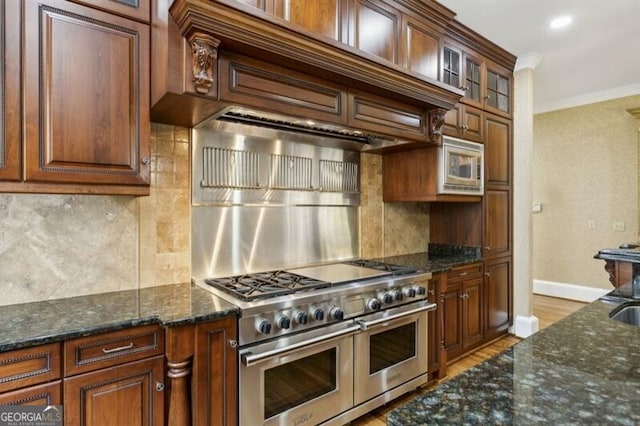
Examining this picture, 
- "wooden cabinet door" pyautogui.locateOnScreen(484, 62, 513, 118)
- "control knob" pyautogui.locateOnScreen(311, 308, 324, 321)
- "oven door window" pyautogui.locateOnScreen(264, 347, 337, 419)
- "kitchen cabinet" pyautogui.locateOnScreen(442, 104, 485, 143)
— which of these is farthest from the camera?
"wooden cabinet door" pyautogui.locateOnScreen(484, 62, 513, 118)

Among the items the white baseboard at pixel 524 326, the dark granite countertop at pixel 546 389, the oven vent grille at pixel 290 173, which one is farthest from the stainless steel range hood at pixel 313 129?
the white baseboard at pixel 524 326

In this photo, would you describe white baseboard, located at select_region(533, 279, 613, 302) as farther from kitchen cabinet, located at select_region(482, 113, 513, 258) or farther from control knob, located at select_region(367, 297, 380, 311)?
control knob, located at select_region(367, 297, 380, 311)

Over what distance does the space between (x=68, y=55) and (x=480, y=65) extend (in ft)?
10.8

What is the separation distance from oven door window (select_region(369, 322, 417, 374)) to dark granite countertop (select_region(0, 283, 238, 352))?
104 centimetres

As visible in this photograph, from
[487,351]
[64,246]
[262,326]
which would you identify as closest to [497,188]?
[487,351]

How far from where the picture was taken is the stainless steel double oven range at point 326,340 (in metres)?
1.71

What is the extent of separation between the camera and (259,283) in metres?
2.03

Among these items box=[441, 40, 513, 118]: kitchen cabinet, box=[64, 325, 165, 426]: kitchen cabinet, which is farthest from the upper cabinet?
box=[64, 325, 165, 426]: kitchen cabinet

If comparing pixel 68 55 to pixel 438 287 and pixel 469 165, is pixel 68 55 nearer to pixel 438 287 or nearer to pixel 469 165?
pixel 438 287

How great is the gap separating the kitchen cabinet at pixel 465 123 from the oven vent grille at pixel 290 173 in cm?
121

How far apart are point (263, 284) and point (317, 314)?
1.16ft

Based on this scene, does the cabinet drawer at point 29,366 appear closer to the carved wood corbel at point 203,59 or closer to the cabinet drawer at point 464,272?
the carved wood corbel at point 203,59

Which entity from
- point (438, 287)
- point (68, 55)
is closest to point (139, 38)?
point (68, 55)

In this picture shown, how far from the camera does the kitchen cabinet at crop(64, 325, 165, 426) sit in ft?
4.40
